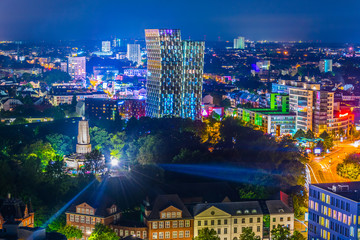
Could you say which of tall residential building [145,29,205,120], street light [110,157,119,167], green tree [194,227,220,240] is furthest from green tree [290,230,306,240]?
tall residential building [145,29,205,120]

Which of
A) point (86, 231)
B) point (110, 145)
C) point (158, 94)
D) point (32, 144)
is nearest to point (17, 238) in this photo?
point (86, 231)

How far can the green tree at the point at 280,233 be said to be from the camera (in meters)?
27.5

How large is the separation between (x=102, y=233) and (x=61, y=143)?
745 inches

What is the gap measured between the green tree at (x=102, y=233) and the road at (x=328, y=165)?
14.4 m

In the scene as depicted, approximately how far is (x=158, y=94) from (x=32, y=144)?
1515cm

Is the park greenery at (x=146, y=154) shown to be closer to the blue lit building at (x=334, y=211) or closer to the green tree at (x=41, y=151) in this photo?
the green tree at (x=41, y=151)

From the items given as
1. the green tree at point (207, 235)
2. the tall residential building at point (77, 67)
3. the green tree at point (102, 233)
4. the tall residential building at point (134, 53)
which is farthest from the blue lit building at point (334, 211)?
the tall residential building at point (134, 53)

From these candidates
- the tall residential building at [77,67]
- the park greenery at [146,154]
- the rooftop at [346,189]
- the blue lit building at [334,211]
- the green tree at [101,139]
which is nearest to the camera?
the blue lit building at [334,211]

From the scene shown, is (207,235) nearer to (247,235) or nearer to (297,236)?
(247,235)

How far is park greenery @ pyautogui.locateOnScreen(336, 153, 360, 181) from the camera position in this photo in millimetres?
38719

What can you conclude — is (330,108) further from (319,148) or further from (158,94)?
(158,94)

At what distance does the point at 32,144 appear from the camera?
42938mm

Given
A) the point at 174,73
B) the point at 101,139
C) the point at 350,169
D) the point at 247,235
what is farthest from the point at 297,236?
the point at 174,73

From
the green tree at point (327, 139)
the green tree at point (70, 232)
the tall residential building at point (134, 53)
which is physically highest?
the tall residential building at point (134, 53)
